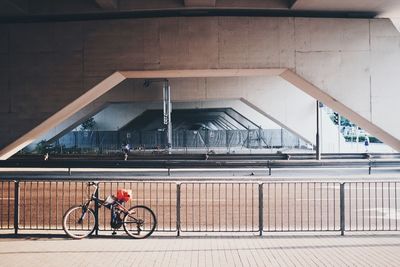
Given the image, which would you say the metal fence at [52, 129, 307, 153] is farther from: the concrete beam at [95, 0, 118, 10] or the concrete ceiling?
the concrete beam at [95, 0, 118, 10]

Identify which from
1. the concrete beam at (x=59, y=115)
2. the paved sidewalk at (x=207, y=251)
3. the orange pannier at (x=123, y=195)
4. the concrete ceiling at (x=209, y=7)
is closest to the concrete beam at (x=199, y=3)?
the concrete ceiling at (x=209, y=7)

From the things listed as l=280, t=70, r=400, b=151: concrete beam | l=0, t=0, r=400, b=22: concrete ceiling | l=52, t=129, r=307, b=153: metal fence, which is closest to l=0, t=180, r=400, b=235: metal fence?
l=280, t=70, r=400, b=151: concrete beam

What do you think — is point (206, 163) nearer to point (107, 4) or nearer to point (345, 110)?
point (345, 110)

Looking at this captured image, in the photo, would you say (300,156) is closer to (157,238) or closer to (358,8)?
(358,8)

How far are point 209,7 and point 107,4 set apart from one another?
12.7ft

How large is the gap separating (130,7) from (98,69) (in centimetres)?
274

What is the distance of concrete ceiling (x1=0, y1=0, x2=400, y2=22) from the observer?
44.6 feet

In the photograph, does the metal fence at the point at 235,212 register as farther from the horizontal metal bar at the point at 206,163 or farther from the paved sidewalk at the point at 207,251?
the horizontal metal bar at the point at 206,163

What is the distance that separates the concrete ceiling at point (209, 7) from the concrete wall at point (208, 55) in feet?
1.30

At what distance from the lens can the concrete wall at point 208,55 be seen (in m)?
14.2

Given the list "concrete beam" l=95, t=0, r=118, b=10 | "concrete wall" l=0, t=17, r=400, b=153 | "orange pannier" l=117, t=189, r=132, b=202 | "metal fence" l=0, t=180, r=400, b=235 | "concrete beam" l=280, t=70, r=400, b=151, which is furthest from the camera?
"concrete beam" l=280, t=70, r=400, b=151

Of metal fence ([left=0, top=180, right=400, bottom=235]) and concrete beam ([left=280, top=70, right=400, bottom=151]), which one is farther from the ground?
concrete beam ([left=280, top=70, right=400, bottom=151])

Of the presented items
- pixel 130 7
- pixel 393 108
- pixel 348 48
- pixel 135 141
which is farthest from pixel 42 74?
pixel 135 141

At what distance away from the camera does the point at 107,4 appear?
13484 mm
